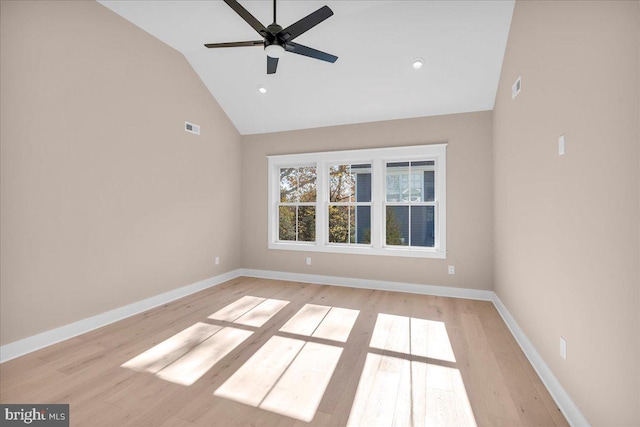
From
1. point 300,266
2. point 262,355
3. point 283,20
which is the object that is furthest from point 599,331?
point 300,266

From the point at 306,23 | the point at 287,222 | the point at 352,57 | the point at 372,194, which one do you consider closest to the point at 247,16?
the point at 306,23

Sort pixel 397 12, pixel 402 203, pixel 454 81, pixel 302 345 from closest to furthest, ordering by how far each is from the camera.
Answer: pixel 302 345 < pixel 397 12 < pixel 454 81 < pixel 402 203

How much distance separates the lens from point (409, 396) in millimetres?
1951

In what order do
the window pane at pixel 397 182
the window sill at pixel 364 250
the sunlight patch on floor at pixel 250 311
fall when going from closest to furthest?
the sunlight patch on floor at pixel 250 311 → the window sill at pixel 364 250 → the window pane at pixel 397 182

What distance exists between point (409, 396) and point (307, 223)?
3.43 metres

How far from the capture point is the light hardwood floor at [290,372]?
178 centimetres

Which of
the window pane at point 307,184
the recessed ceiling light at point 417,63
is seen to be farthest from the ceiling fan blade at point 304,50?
the window pane at point 307,184

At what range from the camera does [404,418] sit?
174 centimetres

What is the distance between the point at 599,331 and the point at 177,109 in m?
4.67

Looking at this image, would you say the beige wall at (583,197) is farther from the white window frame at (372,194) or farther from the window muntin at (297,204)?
the window muntin at (297,204)

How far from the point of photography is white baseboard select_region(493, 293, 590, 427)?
1649 mm

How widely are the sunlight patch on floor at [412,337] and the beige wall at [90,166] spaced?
9.36 ft

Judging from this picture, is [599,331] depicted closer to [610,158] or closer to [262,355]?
[610,158]

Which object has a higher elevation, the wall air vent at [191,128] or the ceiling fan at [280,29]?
the ceiling fan at [280,29]
